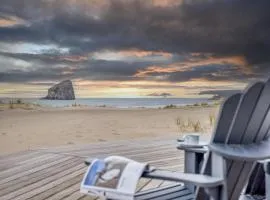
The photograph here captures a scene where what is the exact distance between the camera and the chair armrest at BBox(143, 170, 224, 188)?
1.21m

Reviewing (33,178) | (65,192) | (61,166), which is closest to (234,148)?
(65,192)

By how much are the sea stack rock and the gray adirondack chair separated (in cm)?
782

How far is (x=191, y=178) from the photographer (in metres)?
1.24

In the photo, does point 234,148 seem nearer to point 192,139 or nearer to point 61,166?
point 192,139

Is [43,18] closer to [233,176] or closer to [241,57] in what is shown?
[241,57]

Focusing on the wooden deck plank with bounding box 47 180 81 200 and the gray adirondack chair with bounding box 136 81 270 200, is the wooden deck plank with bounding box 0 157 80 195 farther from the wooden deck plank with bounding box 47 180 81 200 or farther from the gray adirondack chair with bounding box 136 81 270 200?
the gray adirondack chair with bounding box 136 81 270 200

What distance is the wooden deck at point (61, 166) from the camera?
8.07ft

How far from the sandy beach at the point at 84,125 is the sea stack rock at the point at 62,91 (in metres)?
0.69

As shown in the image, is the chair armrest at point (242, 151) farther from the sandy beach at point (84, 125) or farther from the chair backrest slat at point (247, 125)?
the sandy beach at point (84, 125)

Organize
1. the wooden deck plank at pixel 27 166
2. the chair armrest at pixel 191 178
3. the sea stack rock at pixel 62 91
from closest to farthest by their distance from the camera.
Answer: the chair armrest at pixel 191 178, the wooden deck plank at pixel 27 166, the sea stack rock at pixel 62 91

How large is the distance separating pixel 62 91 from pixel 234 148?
27.1 feet

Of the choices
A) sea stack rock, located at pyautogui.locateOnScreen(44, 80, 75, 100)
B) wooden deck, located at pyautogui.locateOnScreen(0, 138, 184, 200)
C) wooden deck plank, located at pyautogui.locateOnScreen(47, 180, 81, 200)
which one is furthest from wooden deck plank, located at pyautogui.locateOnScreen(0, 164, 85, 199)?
sea stack rock, located at pyautogui.locateOnScreen(44, 80, 75, 100)

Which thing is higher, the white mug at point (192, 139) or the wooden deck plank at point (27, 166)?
the white mug at point (192, 139)

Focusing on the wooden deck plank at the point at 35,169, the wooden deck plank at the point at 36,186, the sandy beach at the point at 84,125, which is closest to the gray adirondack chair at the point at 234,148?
the wooden deck plank at the point at 36,186
